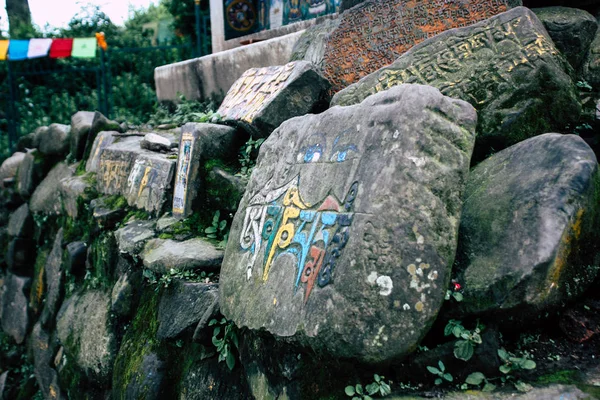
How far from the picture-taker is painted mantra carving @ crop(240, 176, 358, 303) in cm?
200

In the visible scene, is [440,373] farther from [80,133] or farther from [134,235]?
[80,133]

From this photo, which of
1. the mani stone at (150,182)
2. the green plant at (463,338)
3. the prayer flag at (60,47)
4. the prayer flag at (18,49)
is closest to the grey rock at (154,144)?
the mani stone at (150,182)

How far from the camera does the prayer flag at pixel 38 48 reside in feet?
24.6

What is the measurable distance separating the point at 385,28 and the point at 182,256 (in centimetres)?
180

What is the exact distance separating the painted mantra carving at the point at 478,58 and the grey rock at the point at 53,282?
350cm

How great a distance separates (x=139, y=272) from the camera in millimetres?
3455

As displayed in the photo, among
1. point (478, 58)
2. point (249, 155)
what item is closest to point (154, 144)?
point (249, 155)

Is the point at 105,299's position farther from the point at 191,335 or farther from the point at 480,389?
the point at 480,389

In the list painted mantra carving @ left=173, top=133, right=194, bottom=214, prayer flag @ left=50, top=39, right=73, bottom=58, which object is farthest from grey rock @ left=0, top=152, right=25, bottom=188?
painted mantra carving @ left=173, top=133, right=194, bottom=214

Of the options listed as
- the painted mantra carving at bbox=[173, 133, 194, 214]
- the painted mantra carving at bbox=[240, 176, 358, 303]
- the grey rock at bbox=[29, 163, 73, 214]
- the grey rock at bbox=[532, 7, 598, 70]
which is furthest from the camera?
the grey rock at bbox=[29, 163, 73, 214]

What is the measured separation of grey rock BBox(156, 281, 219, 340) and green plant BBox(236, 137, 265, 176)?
34.0 inches

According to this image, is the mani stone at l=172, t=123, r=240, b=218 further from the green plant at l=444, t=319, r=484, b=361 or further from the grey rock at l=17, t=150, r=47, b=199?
the grey rock at l=17, t=150, r=47, b=199

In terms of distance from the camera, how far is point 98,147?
5441mm

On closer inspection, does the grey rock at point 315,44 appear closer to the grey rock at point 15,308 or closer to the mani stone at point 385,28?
the mani stone at point 385,28
